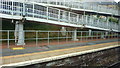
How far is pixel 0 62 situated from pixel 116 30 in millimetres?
17274

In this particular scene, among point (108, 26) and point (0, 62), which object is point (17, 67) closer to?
point (0, 62)

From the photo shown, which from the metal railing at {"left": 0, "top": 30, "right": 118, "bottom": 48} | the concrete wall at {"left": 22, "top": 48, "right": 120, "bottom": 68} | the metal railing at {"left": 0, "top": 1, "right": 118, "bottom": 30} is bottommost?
the concrete wall at {"left": 22, "top": 48, "right": 120, "bottom": 68}

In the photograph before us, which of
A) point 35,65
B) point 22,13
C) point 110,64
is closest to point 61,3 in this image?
point 22,13

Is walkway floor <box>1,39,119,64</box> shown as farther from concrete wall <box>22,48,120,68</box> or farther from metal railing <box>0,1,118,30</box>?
metal railing <box>0,1,118,30</box>

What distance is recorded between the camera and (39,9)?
1112 cm

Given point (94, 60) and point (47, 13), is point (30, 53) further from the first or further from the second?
point (47, 13)

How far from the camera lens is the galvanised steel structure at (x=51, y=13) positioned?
9078 mm

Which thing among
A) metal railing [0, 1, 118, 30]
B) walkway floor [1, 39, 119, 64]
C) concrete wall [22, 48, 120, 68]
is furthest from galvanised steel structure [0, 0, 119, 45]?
concrete wall [22, 48, 120, 68]

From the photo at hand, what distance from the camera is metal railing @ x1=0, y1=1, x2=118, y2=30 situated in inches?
361

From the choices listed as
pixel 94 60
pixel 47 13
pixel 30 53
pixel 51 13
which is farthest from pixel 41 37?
pixel 94 60

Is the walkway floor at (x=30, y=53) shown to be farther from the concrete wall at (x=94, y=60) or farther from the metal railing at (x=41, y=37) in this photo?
the metal railing at (x=41, y=37)

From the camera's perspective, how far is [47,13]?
409 inches

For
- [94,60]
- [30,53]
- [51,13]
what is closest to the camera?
[30,53]

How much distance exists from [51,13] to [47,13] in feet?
2.55
